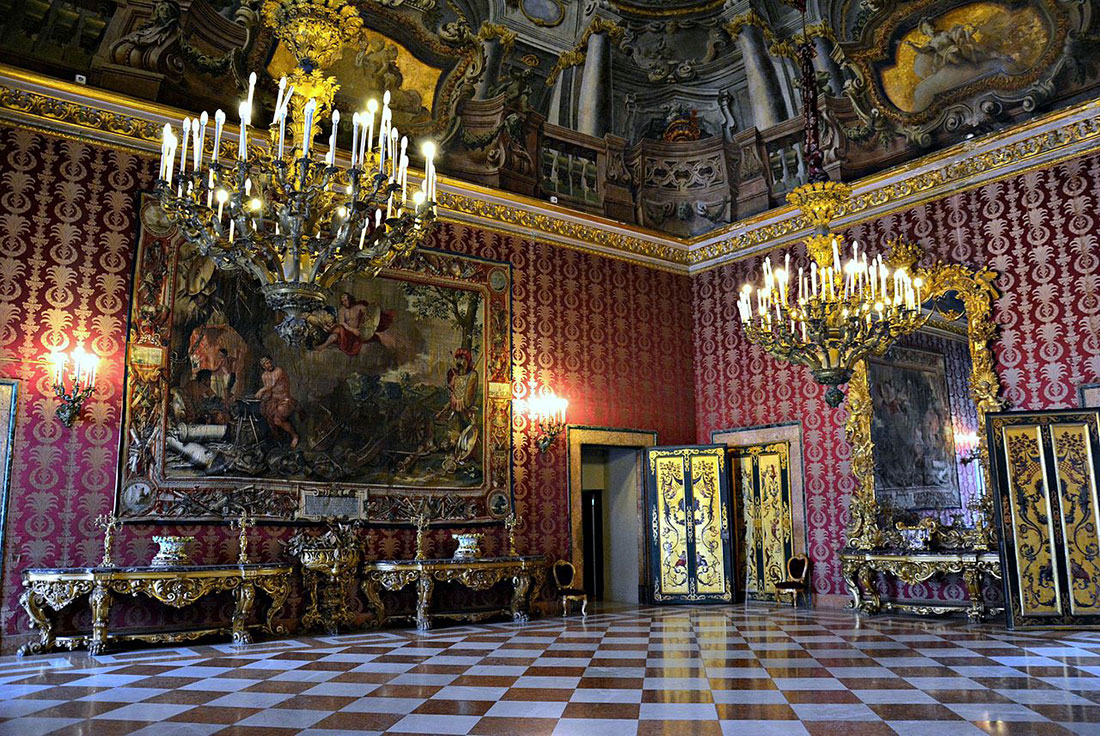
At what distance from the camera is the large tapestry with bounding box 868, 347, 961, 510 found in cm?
1026

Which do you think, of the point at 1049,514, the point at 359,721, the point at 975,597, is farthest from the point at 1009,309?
the point at 359,721

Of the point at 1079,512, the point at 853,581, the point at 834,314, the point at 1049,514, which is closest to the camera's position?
the point at 834,314

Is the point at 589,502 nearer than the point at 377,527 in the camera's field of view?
No

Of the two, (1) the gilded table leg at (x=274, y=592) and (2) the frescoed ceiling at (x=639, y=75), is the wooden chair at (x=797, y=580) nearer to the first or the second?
(2) the frescoed ceiling at (x=639, y=75)

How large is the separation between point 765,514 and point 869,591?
7.14ft

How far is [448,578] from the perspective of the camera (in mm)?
9805

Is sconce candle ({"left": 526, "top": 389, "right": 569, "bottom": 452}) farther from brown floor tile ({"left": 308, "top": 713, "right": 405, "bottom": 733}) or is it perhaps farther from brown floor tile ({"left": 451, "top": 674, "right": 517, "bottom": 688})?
brown floor tile ({"left": 308, "top": 713, "right": 405, "bottom": 733})

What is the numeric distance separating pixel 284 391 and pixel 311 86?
13.9ft

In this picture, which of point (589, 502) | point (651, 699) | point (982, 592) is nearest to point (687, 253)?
point (589, 502)

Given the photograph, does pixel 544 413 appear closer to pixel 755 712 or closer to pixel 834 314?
pixel 834 314

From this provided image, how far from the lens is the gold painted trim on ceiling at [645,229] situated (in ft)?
28.9

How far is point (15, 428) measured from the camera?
8.19 metres

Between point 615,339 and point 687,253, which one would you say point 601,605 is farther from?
point 687,253

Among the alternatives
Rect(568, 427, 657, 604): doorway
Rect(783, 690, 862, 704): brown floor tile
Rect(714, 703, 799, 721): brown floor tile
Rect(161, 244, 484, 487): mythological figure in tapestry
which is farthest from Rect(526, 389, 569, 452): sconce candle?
Rect(714, 703, 799, 721): brown floor tile
